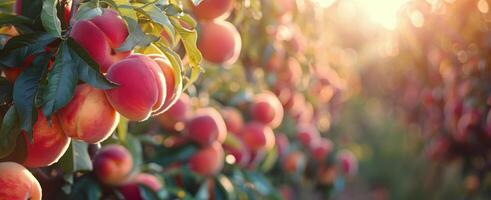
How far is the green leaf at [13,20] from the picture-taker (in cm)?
78

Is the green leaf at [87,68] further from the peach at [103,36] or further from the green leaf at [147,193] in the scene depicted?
the green leaf at [147,193]

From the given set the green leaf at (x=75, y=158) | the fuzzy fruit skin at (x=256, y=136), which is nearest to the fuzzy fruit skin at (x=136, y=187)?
the green leaf at (x=75, y=158)

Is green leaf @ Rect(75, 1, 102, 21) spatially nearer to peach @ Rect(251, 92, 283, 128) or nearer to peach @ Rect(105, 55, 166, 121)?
peach @ Rect(105, 55, 166, 121)

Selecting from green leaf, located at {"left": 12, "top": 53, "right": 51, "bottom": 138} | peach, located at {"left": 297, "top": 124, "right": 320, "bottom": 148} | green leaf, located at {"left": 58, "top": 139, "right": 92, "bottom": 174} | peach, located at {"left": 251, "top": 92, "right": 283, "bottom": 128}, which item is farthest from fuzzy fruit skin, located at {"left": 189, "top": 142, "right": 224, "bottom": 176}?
peach, located at {"left": 297, "top": 124, "right": 320, "bottom": 148}

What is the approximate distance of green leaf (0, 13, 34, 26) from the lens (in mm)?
776

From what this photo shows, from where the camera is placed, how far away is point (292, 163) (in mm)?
2373

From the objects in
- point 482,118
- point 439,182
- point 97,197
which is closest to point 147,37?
point 97,197

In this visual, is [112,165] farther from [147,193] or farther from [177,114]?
[177,114]

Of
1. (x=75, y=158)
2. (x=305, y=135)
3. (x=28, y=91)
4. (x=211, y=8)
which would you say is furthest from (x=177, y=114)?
(x=305, y=135)

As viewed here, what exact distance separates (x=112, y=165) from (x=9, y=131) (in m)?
0.46

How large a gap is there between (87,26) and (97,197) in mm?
454

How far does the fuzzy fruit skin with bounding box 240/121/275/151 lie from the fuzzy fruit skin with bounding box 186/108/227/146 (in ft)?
0.86

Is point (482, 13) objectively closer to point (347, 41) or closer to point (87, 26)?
point (87, 26)

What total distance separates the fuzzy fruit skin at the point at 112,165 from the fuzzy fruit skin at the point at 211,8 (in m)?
0.32
